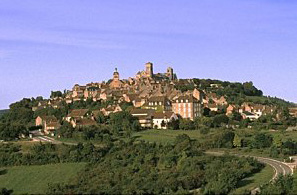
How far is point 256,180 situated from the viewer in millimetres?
38750

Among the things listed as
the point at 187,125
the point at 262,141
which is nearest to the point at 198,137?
the point at 187,125

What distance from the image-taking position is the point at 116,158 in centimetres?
4531

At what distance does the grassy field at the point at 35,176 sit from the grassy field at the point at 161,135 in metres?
10.2

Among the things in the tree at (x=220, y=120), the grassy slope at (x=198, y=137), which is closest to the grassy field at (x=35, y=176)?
the grassy slope at (x=198, y=137)

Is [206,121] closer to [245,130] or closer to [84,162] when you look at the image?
[245,130]

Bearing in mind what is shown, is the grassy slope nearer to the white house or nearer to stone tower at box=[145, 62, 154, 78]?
the white house

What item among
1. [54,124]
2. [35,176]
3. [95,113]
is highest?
[95,113]

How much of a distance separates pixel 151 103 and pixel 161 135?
13.0 metres

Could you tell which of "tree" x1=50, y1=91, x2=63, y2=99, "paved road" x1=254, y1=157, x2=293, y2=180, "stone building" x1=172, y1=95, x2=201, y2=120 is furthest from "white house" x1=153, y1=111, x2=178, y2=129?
"tree" x1=50, y1=91, x2=63, y2=99

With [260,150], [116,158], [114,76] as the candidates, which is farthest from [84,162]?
[114,76]

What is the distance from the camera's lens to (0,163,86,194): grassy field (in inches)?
1616

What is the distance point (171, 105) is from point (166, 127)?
22.7 ft

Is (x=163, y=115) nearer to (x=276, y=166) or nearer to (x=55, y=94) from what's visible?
(x=276, y=166)

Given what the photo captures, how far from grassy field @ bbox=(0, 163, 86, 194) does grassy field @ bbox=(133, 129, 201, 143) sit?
1020 cm
